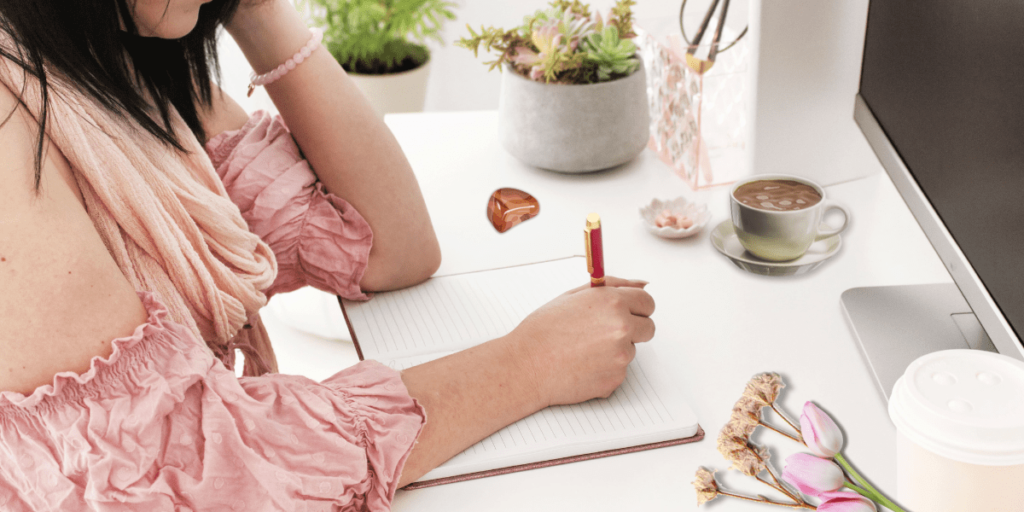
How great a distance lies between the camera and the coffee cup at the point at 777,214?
2.65ft

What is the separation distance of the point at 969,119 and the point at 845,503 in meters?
0.32

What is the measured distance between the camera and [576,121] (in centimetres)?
102

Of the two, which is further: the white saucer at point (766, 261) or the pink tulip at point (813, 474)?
the white saucer at point (766, 261)

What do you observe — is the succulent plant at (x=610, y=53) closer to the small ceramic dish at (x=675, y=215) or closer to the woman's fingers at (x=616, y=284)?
the small ceramic dish at (x=675, y=215)

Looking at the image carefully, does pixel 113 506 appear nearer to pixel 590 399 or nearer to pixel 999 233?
pixel 590 399

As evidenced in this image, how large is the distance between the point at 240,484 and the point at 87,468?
9cm

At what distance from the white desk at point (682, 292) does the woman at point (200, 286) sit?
2.6 inches

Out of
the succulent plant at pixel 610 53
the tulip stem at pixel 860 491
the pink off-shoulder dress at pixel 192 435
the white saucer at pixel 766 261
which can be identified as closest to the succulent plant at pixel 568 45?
the succulent plant at pixel 610 53

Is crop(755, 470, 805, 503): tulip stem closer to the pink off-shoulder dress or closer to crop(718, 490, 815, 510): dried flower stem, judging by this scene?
crop(718, 490, 815, 510): dried flower stem

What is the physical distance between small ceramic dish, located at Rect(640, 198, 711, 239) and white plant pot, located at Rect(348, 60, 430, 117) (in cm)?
149

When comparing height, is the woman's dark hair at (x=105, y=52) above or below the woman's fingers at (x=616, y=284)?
above

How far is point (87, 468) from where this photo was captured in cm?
49

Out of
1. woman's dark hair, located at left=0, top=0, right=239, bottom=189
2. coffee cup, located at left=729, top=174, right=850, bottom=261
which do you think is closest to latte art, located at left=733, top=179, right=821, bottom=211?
coffee cup, located at left=729, top=174, right=850, bottom=261

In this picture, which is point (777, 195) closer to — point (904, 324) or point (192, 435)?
point (904, 324)
